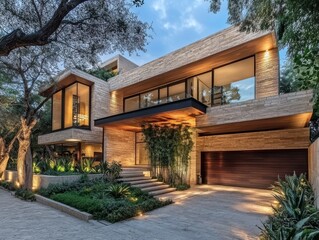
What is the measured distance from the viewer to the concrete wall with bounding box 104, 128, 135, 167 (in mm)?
15424

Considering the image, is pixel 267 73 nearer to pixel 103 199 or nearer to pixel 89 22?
pixel 89 22

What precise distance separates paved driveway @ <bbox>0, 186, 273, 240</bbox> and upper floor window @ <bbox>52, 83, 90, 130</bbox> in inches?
277

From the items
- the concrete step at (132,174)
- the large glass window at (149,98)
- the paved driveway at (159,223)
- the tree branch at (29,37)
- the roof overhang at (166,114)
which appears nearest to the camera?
the tree branch at (29,37)

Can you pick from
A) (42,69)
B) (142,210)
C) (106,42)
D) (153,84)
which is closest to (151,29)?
(106,42)

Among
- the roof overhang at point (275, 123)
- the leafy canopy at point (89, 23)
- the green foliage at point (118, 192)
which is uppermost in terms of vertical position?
the leafy canopy at point (89, 23)

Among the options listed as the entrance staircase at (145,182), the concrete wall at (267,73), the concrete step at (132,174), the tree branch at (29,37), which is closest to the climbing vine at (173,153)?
the entrance staircase at (145,182)

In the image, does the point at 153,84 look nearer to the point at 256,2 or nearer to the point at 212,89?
the point at 212,89

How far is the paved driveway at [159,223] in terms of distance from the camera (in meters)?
5.99

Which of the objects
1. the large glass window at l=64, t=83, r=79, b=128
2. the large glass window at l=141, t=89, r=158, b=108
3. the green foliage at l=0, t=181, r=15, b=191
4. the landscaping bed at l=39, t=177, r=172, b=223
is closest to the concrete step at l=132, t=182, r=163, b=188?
the landscaping bed at l=39, t=177, r=172, b=223

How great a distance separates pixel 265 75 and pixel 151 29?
630 centimetres

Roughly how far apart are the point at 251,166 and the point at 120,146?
26.5 feet

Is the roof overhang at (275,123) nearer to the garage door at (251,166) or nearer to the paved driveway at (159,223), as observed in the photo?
the garage door at (251,166)

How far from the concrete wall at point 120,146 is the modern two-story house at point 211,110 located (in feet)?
0.21

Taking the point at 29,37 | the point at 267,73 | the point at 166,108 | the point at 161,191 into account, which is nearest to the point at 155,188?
the point at 161,191
